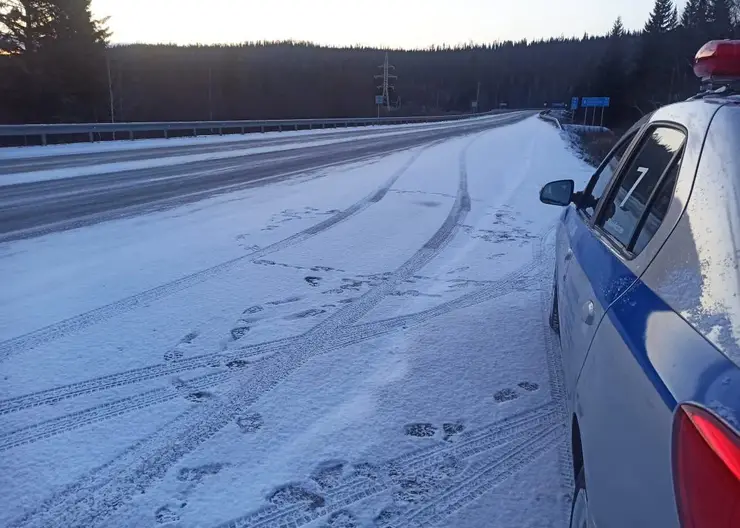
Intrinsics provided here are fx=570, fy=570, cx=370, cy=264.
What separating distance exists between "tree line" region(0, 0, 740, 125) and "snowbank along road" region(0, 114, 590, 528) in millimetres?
7333

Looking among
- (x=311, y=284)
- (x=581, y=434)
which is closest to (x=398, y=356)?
(x=311, y=284)

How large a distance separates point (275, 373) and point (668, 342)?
2.60 meters

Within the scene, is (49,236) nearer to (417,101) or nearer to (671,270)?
(671,270)

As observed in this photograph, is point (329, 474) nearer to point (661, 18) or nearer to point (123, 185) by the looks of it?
point (123, 185)

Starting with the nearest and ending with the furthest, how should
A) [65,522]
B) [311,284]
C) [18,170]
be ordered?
[65,522]
[311,284]
[18,170]

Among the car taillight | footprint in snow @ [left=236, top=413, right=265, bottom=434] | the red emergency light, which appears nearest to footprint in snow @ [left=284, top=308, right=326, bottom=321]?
footprint in snow @ [left=236, top=413, right=265, bottom=434]

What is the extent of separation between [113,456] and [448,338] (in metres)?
2.42

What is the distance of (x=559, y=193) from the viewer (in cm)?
389

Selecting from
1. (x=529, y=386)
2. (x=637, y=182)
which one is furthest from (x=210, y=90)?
(x=637, y=182)

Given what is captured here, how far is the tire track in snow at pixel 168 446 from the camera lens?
2404 millimetres

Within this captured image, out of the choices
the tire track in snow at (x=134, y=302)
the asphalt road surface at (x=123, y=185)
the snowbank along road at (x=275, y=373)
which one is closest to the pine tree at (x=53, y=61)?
the asphalt road surface at (x=123, y=185)

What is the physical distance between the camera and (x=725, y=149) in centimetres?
177

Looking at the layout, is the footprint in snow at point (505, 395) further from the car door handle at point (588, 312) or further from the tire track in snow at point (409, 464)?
the car door handle at point (588, 312)

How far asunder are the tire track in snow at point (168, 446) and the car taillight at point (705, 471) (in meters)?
2.20
